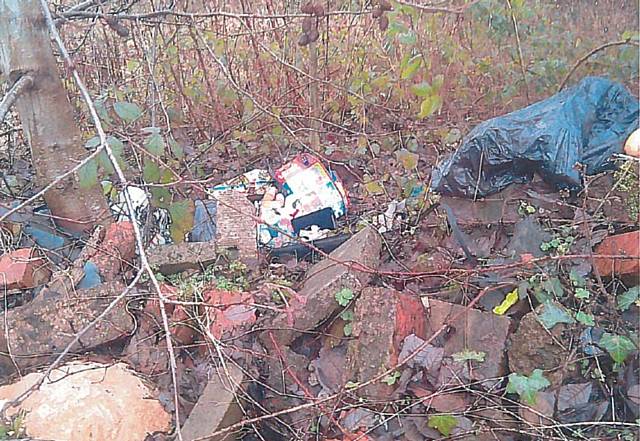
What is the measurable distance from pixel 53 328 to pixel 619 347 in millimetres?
1950

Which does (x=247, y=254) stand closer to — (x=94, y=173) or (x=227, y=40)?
(x=94, y=173)

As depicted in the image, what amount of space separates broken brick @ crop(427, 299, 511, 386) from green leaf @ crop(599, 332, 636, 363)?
0.32 meters

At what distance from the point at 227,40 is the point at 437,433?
3.23 meters

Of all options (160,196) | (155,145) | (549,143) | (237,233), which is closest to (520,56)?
(549,143)

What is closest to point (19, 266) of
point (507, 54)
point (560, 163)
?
point (560, 163)

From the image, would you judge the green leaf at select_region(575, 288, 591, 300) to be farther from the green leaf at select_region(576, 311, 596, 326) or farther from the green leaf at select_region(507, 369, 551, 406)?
the green leaf at select_region(507, 369, 551, 406)

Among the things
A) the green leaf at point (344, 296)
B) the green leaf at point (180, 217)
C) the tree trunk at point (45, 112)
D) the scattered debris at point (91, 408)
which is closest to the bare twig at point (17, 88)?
the tree trunk at point (45, 112)

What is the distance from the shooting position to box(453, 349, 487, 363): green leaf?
2.05m

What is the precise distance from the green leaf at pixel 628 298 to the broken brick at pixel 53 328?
1.75 m

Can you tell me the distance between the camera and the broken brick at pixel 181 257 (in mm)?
2721

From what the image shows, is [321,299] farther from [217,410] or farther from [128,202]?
[128,202]

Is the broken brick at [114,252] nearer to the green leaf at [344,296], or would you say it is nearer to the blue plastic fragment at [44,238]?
the blue plastic fragment at [44,238]

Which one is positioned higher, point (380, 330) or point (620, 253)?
point (620, 253)

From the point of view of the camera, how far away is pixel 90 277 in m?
2.55
